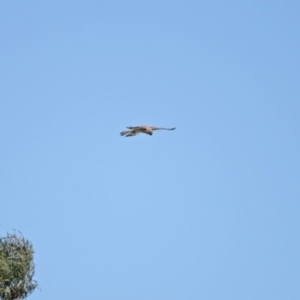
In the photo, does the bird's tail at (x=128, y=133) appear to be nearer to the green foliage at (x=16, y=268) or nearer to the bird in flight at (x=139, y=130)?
the bird in flight at (x=139, y=130)

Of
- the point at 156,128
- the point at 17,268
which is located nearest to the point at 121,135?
the point at 156,128

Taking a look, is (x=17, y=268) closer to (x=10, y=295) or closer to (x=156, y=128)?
(x=10, y=295)

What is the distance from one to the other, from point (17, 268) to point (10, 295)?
1.93 metres

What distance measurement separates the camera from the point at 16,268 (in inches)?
2852

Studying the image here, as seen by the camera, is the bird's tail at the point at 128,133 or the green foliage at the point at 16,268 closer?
the bird's tail at the point at 128,133

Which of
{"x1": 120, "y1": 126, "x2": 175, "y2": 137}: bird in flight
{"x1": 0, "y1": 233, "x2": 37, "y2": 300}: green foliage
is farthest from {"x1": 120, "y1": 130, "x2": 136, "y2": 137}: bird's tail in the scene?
{"x1": 0, "y1": 233, "x2": 37, "y2": 300}: green foliage

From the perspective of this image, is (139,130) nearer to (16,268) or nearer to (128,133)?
(128,133)

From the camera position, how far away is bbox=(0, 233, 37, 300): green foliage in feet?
237

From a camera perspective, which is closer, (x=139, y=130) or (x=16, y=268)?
(x=139, y=130)

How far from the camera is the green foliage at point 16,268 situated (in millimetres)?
72250

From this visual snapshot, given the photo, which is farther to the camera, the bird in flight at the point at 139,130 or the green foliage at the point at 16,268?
the green foliage at the point at 16,268

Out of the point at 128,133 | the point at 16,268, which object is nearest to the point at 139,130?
the point at 128,133

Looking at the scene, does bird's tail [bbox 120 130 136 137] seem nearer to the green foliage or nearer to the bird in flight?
the bird in flight

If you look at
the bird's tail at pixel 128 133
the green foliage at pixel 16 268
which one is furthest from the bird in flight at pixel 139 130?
the green foliage at pixel 16 268
